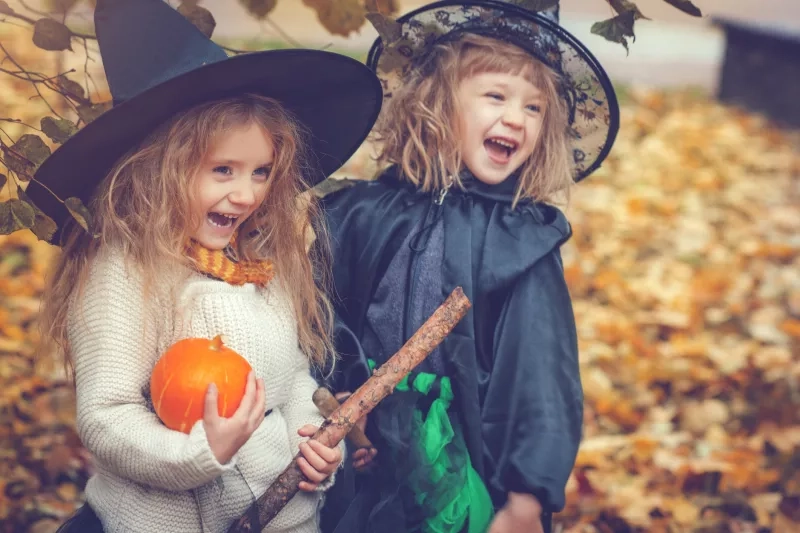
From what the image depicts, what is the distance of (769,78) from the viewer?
7.86 m

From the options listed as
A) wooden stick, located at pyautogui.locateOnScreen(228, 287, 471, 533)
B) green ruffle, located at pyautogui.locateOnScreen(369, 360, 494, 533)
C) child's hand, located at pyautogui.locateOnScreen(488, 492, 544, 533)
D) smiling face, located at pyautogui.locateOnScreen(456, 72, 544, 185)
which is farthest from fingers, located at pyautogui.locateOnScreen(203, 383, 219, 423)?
smiling face, located at pyautogui.locateOnScreen(456, 72, 544, 185)

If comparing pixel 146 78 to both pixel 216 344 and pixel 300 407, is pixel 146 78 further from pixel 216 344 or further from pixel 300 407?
pixel 300 407

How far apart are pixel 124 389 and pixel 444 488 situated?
80cm

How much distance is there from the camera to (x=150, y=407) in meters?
2.07

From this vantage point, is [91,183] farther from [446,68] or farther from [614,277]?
[614,277]

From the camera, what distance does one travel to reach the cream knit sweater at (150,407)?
197cm

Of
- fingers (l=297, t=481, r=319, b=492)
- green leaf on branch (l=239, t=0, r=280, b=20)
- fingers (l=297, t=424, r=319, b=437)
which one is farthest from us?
green leaf on branch (l=239, t=0, r=280, b=20)

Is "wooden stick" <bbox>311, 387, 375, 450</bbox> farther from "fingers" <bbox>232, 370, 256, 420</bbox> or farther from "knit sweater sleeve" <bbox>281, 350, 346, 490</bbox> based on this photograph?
"fingers" <bbox>232, 370, 256, 420</bbox>

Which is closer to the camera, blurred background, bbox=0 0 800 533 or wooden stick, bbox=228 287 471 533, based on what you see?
wooden stick, bbox=228 287 471 533

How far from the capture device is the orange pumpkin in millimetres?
1929

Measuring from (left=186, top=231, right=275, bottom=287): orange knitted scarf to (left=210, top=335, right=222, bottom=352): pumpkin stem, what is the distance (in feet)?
0.68

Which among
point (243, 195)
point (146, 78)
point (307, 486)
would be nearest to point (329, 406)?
point (307, 486)

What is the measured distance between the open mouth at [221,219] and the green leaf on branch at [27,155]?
378mm

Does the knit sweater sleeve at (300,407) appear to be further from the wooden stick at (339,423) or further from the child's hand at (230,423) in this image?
the child's hand at (230,423)
